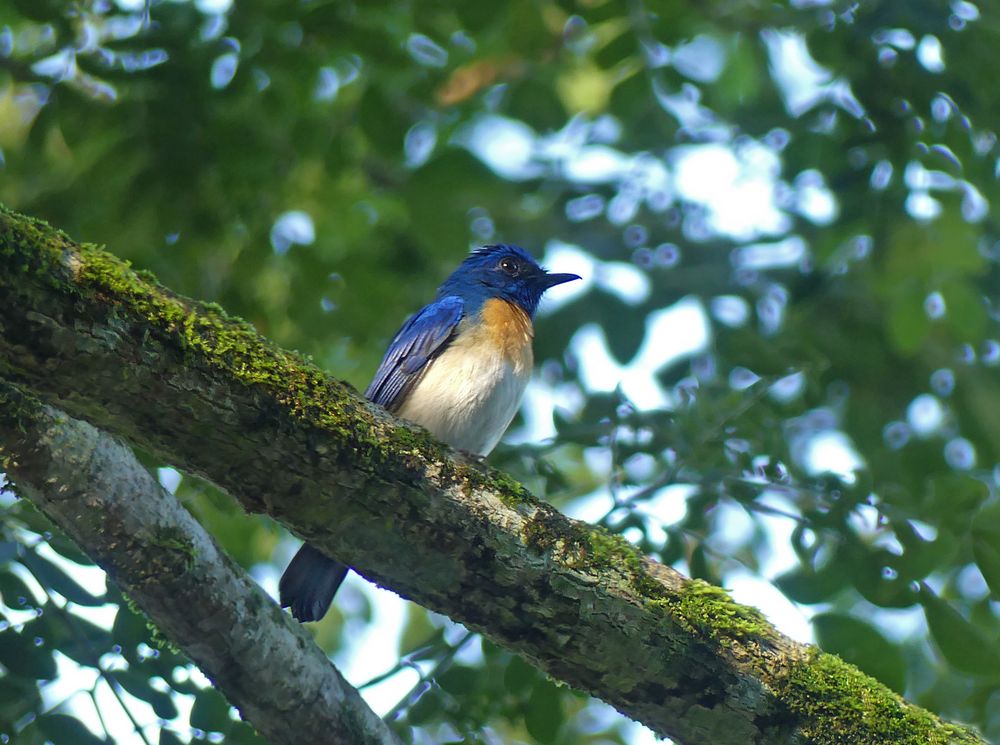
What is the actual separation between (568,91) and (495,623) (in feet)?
22.4

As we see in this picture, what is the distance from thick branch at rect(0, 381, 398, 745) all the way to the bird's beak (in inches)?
140

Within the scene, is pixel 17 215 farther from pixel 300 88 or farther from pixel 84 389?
pixel 300 88

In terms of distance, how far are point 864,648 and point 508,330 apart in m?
2.47

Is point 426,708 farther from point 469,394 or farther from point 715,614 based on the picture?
point 469,394

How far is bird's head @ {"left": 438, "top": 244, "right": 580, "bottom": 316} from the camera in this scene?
265 inches

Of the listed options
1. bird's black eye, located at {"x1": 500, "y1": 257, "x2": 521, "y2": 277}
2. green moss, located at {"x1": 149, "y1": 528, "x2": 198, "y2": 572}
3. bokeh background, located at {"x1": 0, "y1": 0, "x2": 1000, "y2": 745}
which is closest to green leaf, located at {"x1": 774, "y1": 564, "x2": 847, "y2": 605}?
bokeh background, located at {"x1": 0, "y1": 0, "x2": 1000, "y2": 745}

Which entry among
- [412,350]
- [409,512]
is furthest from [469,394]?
[409,512]

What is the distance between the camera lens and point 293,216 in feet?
23.6

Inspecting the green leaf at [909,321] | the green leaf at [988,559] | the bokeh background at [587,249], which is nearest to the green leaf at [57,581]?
the bokeh background at [587,249]

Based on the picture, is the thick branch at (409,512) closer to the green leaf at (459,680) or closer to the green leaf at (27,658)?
the green leaf at (459,680)

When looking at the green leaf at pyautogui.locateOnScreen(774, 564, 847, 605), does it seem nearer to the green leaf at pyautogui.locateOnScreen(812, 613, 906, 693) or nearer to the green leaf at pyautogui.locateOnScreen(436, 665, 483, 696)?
the green leaf at pyautogui.locateOnScreen(812, 613, 906, 693)

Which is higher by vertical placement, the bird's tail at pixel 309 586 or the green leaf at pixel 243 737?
the bird's tail at pixel 309 586

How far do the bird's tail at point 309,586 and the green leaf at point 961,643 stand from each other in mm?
2344

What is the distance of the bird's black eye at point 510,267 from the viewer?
272 inches
